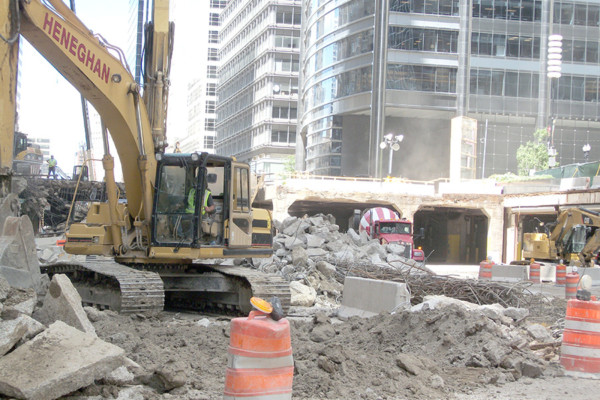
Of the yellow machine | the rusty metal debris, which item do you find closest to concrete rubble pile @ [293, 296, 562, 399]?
Answer: the rusty metal debris

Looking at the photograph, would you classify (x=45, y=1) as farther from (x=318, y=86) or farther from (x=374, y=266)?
(x=318, y=86)

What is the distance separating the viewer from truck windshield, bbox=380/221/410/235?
3161 cm

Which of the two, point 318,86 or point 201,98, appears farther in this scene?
point 201,98

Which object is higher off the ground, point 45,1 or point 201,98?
point 201,98

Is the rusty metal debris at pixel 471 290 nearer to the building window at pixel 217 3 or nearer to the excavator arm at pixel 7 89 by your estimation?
the excavator arm at pixel 7 89

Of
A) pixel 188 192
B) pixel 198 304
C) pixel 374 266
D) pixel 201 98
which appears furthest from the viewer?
pixel 201 98

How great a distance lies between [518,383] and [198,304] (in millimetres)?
6739

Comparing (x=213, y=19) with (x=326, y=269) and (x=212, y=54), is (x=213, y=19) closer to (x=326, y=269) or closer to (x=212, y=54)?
(x=212, y=54)

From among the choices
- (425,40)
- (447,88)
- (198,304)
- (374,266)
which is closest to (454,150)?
(447,88)

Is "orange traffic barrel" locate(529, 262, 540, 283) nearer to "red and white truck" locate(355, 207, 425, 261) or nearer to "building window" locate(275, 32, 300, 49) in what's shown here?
"red and white truck" locate(355, 207, 425, 261)

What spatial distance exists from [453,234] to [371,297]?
151 ft

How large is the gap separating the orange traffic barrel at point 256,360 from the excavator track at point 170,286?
6394 mm

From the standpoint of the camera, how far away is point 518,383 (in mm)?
7953

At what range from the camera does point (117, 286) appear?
1110 cm
